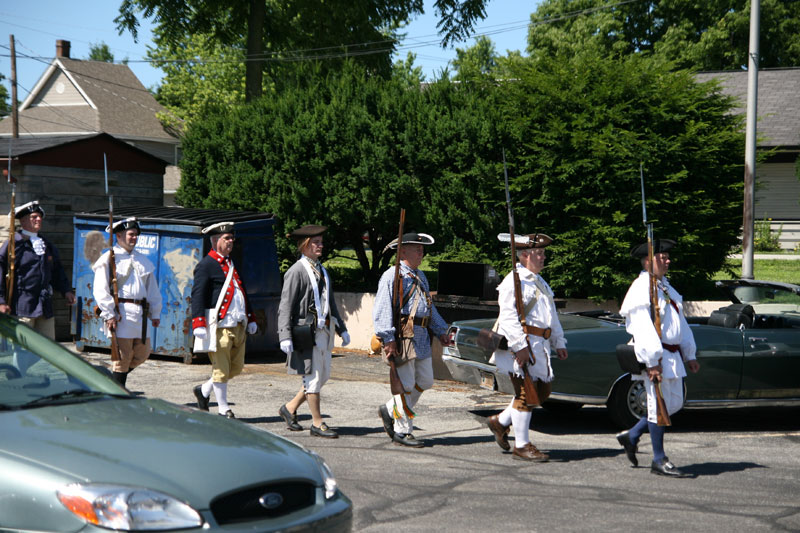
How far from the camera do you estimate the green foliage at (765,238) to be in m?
29.7

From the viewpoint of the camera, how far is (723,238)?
13.9m

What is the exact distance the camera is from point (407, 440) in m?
8.06

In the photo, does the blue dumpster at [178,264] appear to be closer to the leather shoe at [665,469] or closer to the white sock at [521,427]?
the white sock at [521,427]

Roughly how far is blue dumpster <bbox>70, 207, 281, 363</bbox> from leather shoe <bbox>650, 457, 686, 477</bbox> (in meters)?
7.18

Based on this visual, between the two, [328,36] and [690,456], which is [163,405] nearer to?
[690,456]

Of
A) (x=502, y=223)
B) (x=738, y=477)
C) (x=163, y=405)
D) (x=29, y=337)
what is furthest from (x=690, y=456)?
(x=502, y=223)

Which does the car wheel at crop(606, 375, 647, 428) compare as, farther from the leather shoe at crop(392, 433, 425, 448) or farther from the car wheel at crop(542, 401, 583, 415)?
the leather shoe at crop(392, 433, 425, 448)

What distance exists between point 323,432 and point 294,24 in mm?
19371

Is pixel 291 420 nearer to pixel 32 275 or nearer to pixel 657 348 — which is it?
pixel 32 275

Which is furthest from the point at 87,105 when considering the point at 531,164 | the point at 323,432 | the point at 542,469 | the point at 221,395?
the point at 542,469

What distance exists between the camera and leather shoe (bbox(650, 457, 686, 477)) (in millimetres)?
7098

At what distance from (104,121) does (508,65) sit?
33.5 m

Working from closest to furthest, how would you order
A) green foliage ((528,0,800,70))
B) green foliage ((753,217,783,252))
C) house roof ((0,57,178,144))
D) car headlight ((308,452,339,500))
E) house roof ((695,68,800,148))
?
car headlight ((308,452,339,500)), green foliage ((753,217,783,252)), house roof ((695,68,800,148)), green foliage ((528,0,800,70)), house roof ((0,57,178,144))

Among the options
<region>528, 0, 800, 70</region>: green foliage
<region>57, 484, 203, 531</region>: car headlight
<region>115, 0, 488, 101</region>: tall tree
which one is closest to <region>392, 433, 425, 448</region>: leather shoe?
<region>57, 484, 203, 531</region>: car headlight
